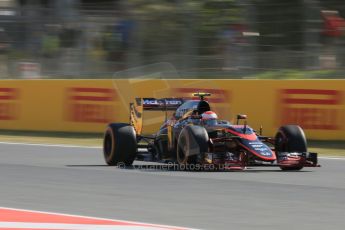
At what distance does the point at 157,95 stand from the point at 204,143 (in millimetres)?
8419

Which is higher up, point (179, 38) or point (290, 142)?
point (179, 38)

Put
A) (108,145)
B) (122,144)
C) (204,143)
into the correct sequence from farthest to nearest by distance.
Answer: (108,145)
(122,144)
(204,143)

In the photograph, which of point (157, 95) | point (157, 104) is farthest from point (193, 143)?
point (157, 95)

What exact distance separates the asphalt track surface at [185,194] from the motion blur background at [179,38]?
15.7ft

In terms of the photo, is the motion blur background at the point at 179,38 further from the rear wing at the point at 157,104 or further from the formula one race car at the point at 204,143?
the formula one race car at the point at 204,143

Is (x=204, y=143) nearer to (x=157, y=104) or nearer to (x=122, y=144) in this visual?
(x=122, y=144)

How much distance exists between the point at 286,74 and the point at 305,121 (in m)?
1.14

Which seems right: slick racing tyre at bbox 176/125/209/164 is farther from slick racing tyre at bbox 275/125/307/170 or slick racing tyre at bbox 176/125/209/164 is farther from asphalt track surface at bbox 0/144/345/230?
slick racing tyre at bbox 275/125/307/170

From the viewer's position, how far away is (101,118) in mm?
18531

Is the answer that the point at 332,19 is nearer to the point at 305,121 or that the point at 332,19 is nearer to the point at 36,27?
the point at 305,121

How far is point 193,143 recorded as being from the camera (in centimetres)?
1024

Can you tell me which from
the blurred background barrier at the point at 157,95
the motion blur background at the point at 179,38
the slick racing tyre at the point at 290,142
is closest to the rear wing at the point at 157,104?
the slick racing tyre at the point at 290,142

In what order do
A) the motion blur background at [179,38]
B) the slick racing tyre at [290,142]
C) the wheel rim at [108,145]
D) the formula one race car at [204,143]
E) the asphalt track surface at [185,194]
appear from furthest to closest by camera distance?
the motion blur background at [179,38]
the wheel rim at [108,145]
the slick racing tyre at [290,142]
the formula one race car at [204,143]
the asphalt track surface at [185,194]

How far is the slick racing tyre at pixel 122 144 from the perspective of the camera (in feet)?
36.7
